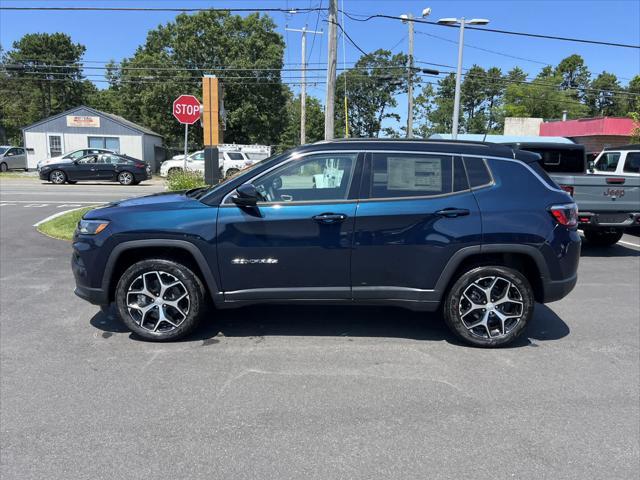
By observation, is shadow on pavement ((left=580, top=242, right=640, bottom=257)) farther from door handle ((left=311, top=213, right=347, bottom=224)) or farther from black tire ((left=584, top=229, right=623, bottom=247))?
door handle ((left=311, top=213, right=347, bottom=224))

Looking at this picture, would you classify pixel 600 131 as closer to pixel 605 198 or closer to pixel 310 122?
pixel 605 198

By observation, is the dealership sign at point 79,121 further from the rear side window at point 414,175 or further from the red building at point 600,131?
the rear side window at point 414,175

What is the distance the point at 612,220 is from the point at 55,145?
3419 cm

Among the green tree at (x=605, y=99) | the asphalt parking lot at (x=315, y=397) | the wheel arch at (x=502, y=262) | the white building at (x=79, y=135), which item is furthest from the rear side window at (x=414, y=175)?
the green tree at (x=605, y=99)

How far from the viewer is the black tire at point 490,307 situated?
4.30 meters

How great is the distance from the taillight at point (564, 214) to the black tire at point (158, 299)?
126 inches

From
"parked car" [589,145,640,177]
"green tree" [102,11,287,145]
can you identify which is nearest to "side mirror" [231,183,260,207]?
"parked car" [589,145,640,177]

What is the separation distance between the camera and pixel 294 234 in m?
4.17

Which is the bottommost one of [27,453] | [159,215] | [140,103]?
[27,453]

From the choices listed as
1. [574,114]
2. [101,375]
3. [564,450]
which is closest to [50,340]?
[101,375]

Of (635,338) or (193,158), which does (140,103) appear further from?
(635,338)

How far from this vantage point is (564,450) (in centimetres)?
289

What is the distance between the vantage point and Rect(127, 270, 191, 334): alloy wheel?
4344 millimetres

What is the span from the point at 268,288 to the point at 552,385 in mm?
2425
